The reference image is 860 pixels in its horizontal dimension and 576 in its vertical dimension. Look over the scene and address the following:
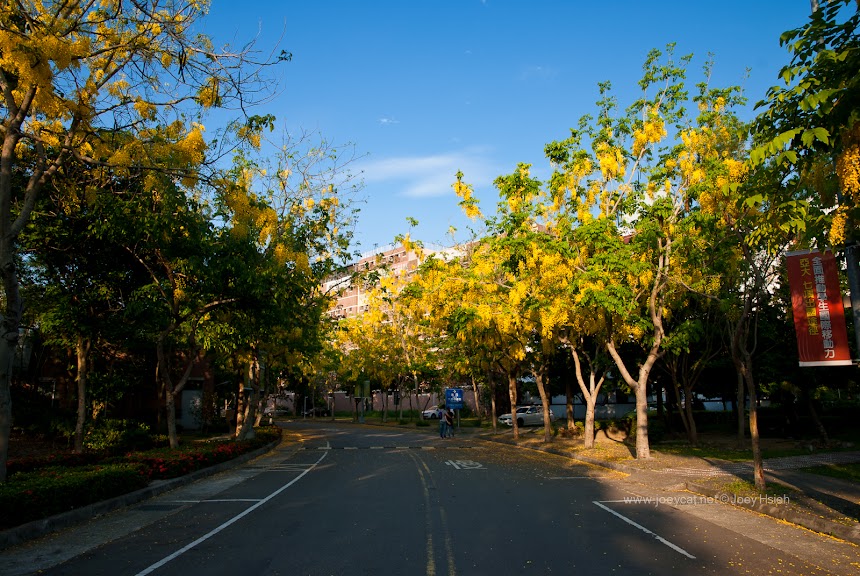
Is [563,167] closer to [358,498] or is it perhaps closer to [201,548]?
[358,498]

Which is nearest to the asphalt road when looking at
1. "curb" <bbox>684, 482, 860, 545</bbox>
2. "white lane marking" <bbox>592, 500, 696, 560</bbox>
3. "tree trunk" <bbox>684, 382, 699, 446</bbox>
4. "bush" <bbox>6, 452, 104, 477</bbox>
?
"white lane marking" <bbox>592, 500, 696, 560</bbox>

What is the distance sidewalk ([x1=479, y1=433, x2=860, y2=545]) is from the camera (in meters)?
9.77

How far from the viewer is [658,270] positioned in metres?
17.5

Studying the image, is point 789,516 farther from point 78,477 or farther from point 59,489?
point 78,477

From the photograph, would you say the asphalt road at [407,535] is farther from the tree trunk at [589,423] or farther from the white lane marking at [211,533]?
the tree trunk at [589,423]

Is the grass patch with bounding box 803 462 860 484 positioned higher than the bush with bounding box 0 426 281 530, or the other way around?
the bush with bounding box 0 426 281 530

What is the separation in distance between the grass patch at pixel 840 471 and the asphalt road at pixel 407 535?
5.24 metres

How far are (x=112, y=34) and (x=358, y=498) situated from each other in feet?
31.3

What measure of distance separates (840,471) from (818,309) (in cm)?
799

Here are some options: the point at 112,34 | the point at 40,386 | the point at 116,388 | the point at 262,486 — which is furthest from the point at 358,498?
the point at 40,386

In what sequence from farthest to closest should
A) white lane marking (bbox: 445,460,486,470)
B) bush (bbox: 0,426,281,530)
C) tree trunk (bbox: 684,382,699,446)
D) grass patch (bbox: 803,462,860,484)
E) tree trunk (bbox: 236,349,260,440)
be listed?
tree trunk (bbox: 236,349,260,440) < tree trunk (bbox: 684,382,699,446) < white lane marking (bbox: 445,460,486,470) < grass patch (bbox: 803,462,860,484) < bush (bbox: 0,426,281,530)

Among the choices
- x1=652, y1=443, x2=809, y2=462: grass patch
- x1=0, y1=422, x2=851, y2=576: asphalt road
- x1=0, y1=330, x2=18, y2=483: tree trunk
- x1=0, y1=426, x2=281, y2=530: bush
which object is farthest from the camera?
x1=652, y1=443, x2=809, y2=462: grass patch

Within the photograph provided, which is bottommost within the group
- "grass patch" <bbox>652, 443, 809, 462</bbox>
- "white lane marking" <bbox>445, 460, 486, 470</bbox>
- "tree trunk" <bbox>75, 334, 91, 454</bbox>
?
"grass patch" <bbox>652, 443, 809, 462</bbox>

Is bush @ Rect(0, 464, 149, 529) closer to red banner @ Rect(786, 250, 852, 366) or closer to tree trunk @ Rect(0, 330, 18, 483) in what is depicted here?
tree trunk @ Rect(0, 330, 18, 483)
